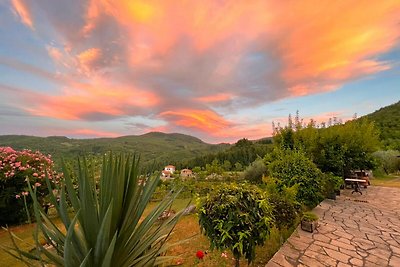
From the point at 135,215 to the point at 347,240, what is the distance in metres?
5.05

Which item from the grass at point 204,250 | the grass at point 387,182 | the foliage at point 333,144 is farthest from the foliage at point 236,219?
the grass at point 387,182

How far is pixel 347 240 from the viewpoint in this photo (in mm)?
4480

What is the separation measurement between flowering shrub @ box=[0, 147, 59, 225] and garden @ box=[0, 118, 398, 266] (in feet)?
0.08

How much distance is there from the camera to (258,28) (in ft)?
25.2

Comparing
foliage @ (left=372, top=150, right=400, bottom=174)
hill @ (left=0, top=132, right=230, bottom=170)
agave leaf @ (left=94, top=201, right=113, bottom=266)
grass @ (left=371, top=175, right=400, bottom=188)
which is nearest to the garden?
agave leaf @ (left=94, top=201, right=113, bottom=266)

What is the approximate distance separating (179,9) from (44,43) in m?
4.40

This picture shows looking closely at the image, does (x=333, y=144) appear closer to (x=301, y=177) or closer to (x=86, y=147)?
(x=301, y=177)

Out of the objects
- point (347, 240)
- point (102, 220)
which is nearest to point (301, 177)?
point (347, 240)

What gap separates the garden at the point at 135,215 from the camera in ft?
4.09

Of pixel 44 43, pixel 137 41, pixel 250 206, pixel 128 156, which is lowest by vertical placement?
pixel 250 206

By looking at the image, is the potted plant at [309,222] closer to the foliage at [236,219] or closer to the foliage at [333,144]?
the foliage at [236,219]

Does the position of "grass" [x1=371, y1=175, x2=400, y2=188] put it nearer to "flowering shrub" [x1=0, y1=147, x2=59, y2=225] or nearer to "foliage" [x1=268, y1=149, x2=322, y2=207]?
"foliage" [x1=268, y1=149, x2=322, y2=207]

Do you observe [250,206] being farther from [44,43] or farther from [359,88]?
[359,88]

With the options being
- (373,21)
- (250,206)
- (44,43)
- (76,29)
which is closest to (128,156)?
(250,206)
